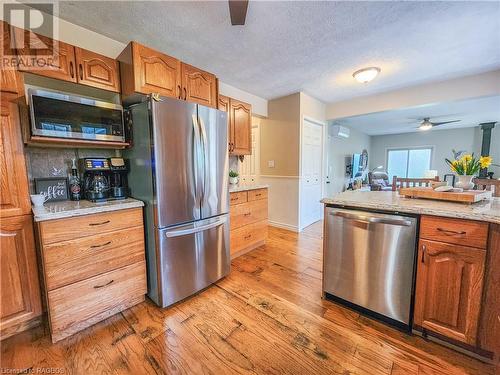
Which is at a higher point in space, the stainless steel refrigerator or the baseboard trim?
the stainless steel refrigerator

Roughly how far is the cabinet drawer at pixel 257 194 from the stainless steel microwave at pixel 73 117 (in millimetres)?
1576

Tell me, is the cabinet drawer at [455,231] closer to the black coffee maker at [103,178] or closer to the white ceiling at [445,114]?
the black coffee maker at [103,178]

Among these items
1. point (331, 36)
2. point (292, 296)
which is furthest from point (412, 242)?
point (331, 36)

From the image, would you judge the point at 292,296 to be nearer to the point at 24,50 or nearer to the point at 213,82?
the point at 213,82

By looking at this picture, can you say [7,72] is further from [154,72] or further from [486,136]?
[486,136]

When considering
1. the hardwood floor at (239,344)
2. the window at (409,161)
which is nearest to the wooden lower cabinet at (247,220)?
the hardwood floor at (239,344)

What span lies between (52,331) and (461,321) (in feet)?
8.60

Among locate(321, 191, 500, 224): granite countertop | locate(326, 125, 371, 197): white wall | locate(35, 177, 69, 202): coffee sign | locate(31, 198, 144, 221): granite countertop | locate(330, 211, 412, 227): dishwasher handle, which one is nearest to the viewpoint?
locate(321, 191, 500, 224): granite countertop

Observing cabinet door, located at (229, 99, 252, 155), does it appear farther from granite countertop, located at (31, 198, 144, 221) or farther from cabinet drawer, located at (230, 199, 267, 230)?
granite countertop, located at (31, 198, 144, 221)

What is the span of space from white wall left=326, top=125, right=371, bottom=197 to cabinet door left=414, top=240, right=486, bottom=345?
365 cm

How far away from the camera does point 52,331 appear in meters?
1.36

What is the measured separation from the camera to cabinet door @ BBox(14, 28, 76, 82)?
4.58 feet

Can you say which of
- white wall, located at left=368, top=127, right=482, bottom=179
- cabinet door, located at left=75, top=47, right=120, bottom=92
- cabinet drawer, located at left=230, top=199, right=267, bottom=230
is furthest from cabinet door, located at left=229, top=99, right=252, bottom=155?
white wall, located at left=368, top=127, right=482, bottom=179

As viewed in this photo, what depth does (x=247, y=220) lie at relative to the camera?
2.76 meters
